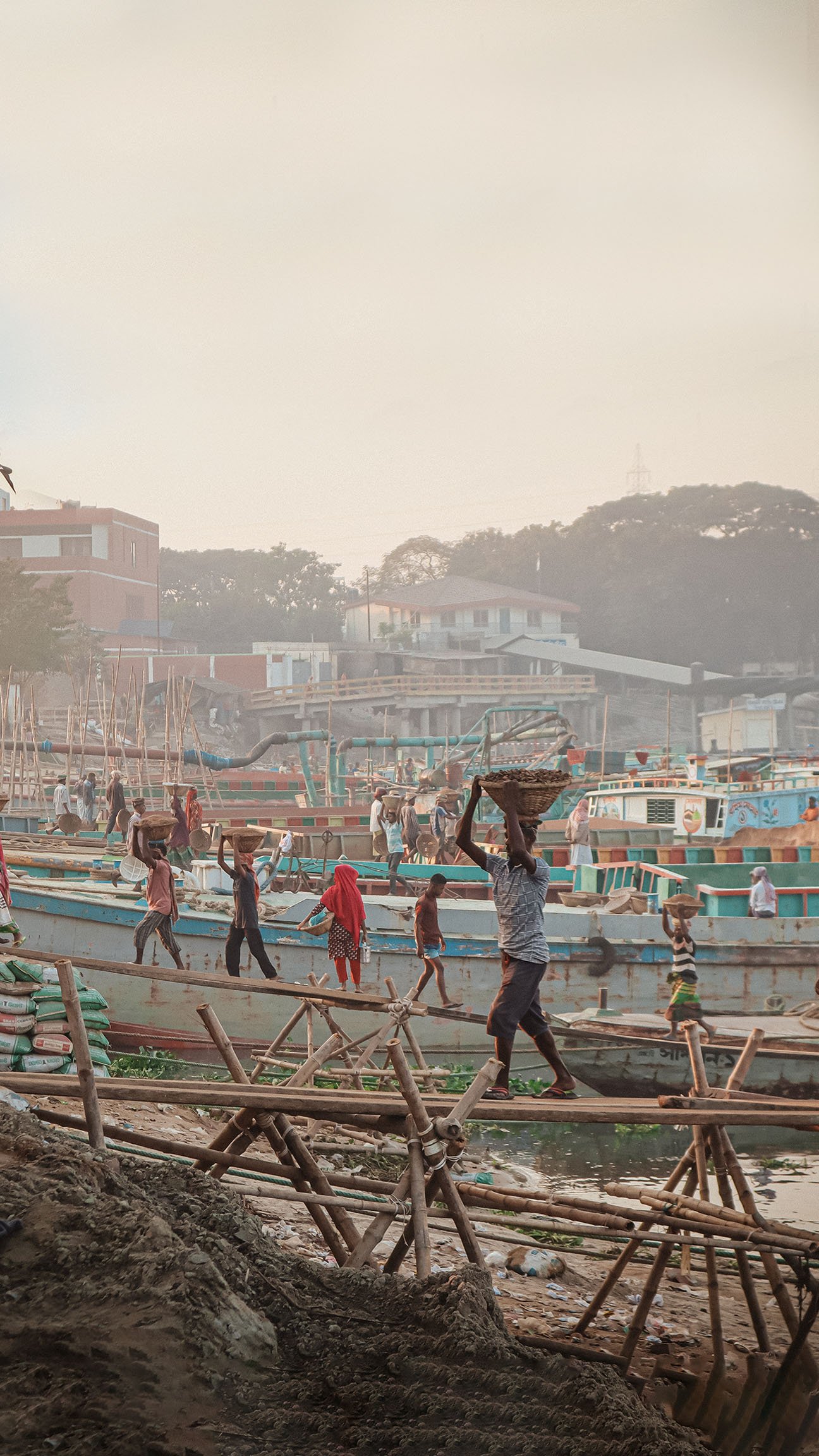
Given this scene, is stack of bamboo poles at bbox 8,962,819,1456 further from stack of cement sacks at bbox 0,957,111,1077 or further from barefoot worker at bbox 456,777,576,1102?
stack of cement sacks at bbox 0,957,111,1077

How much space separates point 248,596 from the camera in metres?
38.0

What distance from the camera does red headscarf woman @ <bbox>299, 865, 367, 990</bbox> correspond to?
8.25 metres

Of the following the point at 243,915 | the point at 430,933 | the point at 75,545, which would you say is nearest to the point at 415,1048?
the point at 243,915

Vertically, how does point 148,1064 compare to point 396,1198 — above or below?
→ below

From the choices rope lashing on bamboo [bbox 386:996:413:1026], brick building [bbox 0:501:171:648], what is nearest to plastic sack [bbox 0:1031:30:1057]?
rope lashing on bamboo [bbox 386:996:413:1026]

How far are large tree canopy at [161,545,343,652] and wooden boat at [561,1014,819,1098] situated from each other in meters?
28.7

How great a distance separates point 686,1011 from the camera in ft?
29.5

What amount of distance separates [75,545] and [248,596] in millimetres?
9101

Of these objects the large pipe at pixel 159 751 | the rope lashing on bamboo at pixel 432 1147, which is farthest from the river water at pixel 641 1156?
the large pipe at pixel 159 751

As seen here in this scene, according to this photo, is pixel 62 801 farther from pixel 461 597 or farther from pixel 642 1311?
pixel 461 597

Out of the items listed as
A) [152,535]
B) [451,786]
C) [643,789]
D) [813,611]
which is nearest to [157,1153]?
[643,789]

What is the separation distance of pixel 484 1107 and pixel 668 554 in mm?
37476

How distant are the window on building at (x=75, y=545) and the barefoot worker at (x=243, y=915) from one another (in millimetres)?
22332

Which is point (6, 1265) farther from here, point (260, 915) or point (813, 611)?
point (813, 611)
